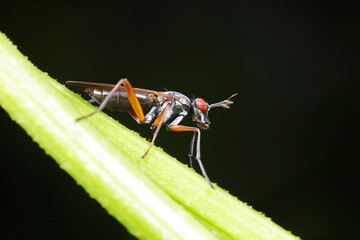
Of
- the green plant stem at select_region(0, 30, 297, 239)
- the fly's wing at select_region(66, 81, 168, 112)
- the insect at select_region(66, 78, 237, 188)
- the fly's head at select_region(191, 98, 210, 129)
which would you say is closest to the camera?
the green plant stem at select_region(0, 30, 297, 239)

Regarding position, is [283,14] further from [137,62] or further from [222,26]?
[137,62]

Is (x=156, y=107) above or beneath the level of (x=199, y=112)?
beneath

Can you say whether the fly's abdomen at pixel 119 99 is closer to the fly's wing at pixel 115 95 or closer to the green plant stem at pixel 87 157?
the fly's wing at pixel 115 95

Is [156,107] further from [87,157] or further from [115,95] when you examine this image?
[87,157]

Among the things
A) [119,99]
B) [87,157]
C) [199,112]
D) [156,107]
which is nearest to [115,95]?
[119,99]

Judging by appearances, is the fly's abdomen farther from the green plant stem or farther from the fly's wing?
the green plant stem

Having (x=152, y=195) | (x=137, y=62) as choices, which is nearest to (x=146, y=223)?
(x=152, y=195)

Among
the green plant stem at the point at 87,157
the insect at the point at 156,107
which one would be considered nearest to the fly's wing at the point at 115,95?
the insect at the point at 156,107

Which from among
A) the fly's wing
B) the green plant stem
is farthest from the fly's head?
the green plant stem
